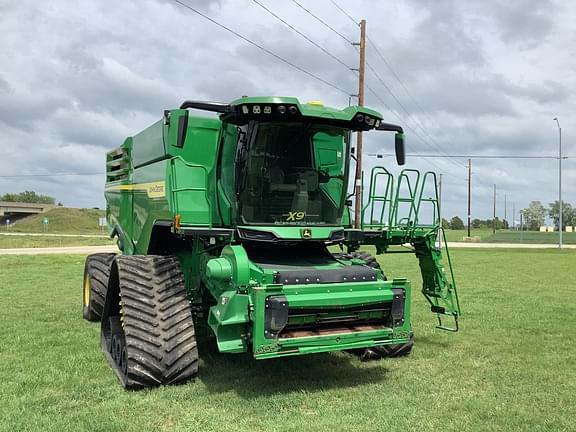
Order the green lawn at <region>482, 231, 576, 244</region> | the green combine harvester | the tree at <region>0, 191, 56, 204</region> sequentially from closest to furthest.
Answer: the green combine harvester → the green lawn at <region>482, 231, 576, 244</region> → the tree at <region>0, 191, 56, 204</region>

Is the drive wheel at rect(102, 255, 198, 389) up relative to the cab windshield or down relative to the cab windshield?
down

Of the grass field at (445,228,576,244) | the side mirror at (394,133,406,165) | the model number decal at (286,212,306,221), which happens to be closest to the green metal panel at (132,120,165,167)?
the model number decal at (286,212,306,221)

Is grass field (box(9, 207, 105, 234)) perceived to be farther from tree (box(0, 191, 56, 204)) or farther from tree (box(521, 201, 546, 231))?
tree (box(521, 201, 546, 231))

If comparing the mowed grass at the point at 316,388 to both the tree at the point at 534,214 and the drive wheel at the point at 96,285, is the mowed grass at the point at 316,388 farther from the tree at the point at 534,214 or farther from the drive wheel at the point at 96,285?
the tree at the point at 534,214

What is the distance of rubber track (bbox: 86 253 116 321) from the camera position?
966 cm

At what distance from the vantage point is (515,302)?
1257cm

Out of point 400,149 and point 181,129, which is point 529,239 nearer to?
point 400,149

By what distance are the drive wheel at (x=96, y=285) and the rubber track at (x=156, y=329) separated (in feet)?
11.1

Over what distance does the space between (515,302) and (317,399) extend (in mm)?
8551

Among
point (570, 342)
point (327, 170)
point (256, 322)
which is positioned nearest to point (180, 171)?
point (327, 170)

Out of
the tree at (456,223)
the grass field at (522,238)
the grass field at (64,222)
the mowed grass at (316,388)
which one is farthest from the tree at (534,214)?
the mowed grass at (316,388)

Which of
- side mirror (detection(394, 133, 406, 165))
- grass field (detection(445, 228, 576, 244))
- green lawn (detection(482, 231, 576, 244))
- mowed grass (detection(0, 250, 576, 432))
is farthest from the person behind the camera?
grass field (detection(445, 228, 576, 244))

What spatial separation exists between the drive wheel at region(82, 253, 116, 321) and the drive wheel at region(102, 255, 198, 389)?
10.4 feet

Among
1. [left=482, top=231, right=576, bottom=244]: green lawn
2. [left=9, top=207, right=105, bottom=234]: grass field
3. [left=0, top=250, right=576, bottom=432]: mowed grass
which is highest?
[left=9, top=207, right=105, bottom=234]: grass field
